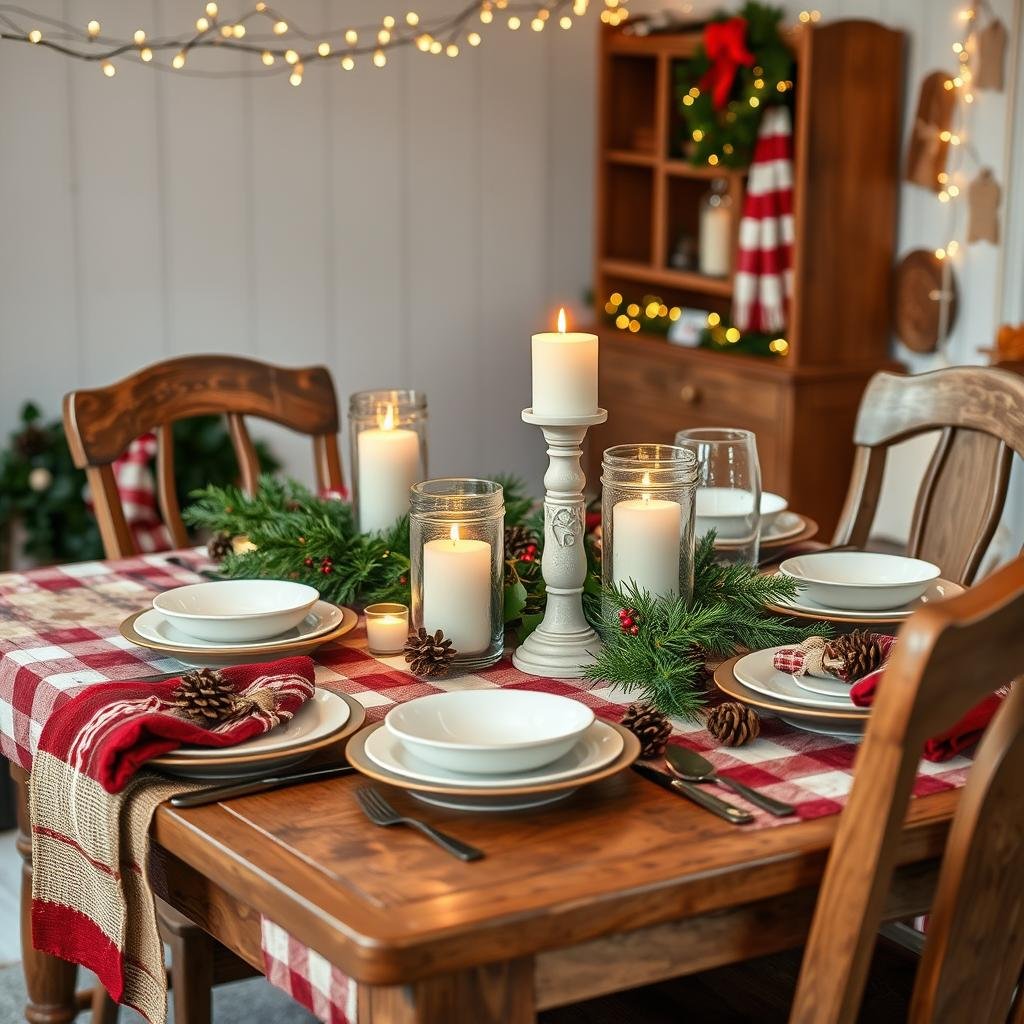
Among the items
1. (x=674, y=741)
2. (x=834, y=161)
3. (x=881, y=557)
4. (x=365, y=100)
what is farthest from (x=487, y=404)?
(x=674, y=741)

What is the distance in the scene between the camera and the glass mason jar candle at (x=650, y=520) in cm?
151

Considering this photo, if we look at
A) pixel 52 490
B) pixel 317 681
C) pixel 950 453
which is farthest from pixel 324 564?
pixel 52 490

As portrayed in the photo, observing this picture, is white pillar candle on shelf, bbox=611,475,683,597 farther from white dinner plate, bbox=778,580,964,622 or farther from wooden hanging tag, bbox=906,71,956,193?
wooden hanging tag, bbox=906,71,956,193

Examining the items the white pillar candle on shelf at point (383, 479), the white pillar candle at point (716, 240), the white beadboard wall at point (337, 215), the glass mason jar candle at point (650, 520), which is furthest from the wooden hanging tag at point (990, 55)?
the glass mason jar candle at point (650, 520)

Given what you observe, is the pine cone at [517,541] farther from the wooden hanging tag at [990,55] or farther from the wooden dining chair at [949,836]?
the wooden hanging tag at [990,55]

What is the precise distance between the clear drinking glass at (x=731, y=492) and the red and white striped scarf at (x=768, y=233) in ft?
6.06

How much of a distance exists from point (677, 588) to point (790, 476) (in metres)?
2.01

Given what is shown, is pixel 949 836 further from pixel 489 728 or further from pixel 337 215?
pixel 337 215

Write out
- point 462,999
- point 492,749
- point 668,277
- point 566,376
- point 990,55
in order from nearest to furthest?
point 462,999
point 492,749
point 566,376
point 990,55
point 668,277

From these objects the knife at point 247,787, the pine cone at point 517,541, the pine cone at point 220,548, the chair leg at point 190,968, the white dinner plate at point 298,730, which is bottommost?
the chair leg at point 190,968

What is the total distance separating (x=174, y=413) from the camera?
2.29 metres

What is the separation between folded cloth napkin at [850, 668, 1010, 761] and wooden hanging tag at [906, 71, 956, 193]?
2363mm

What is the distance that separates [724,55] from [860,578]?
83.5 inches

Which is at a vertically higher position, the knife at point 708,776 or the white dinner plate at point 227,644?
the white dinner plate at point 227,644
